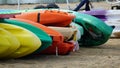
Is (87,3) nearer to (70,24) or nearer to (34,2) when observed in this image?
(70,24)

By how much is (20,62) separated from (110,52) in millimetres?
2918

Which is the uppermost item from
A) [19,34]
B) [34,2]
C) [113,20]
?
[19,34]

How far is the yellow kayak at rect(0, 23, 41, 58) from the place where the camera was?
7887 millimetres

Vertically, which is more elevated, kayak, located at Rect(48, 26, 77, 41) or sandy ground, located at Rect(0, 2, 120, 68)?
kayak, located at Rect(48, 26, 77, 41)

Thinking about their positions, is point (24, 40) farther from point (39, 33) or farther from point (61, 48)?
point (61, 48)

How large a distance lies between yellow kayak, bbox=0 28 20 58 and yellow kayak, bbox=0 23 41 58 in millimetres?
196

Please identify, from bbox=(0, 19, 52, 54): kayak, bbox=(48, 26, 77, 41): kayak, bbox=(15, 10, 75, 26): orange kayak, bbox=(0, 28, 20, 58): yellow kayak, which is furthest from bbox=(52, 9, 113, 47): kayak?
bbox=(0, 28, 20, 58): yellow kayak

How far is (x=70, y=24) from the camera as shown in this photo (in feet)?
33.3

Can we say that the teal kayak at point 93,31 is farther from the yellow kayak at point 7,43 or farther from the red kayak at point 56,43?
the yellow kayak at point 7,43

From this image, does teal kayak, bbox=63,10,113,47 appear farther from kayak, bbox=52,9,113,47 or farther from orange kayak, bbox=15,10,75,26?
orange kayak, bbox=15,10,75,26

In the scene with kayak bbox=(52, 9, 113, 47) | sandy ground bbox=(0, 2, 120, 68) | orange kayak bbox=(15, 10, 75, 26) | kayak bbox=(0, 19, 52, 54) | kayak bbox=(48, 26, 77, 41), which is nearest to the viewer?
sandy ground bbox=(0, 2, 120, 68)

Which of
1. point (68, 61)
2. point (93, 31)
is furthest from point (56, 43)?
point (93, 31)

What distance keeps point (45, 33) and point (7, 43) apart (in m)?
1.21

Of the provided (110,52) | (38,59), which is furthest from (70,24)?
(38,59)
